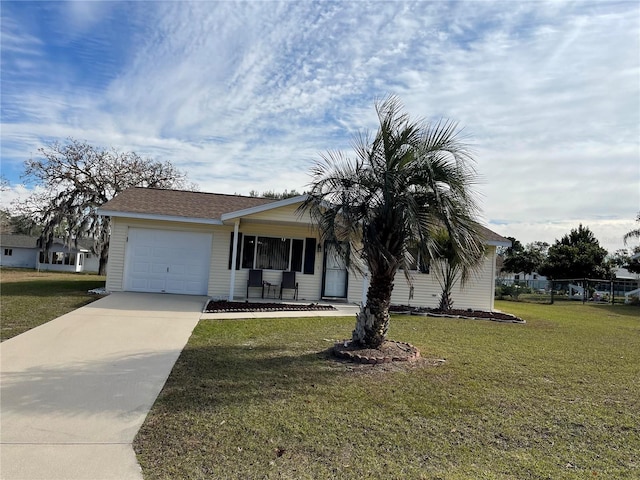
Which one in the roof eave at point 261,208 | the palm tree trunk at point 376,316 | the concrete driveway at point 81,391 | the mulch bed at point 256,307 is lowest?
the concrete driveway at point 81,391

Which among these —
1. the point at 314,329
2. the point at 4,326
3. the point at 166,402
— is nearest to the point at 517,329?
the point at 314,329

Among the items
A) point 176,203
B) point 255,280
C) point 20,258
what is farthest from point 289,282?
point 20,258

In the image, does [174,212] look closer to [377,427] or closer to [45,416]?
[45,416]

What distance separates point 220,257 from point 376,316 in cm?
892

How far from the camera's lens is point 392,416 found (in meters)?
4.47

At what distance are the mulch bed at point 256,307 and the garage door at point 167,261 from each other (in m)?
1.91

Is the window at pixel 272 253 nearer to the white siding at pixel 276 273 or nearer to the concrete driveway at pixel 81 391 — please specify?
the white siding at pixel 276 273

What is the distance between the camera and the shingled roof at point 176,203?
14156mm

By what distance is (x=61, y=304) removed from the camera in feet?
37.1

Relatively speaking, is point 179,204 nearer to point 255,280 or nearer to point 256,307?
point 255,280

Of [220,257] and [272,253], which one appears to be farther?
[272,253]

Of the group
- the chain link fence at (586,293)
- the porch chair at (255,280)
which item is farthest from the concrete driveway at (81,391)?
the chain link fence at (586,293)

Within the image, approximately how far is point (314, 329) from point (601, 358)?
5.35m

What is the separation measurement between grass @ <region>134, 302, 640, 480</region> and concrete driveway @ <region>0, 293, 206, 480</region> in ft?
0.78
